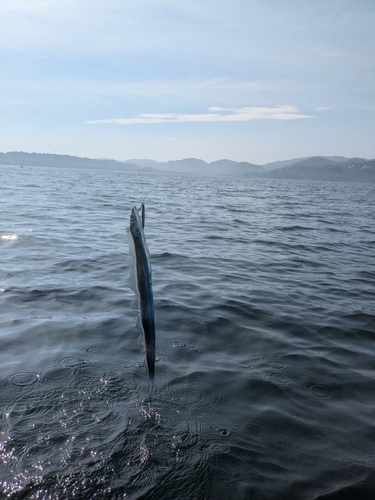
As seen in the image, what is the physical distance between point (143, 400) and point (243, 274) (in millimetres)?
7044

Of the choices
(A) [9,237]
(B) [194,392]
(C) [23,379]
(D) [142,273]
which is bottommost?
(B) [194,392]

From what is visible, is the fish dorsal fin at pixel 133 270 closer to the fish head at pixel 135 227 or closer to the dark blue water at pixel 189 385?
the fish head at pixel 135 227

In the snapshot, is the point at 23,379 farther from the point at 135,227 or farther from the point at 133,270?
the point at 135,227

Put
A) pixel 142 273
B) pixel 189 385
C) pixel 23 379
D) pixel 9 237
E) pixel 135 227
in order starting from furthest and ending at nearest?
pixel 9 237 → pixel 189 385 → pixel 23 379 → pixel 142 273 → pixel 135 227

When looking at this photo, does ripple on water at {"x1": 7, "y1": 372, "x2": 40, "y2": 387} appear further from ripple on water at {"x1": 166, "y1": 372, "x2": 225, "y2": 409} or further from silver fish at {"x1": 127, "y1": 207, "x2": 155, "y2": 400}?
silver fish at {"x1": 127, "y1": 207, "x2": 155, "y2": 400}

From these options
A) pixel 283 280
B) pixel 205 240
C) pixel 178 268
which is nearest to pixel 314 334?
pixel 283 280

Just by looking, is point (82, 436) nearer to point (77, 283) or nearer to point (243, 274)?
point (77, 283)

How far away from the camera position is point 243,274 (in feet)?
38.0

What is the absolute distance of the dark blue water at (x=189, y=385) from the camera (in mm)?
3939

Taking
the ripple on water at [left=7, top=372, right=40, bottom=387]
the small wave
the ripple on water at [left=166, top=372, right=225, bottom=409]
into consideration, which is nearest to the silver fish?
the ripple on water at [left=166, top=372, right=225, bottom=409]

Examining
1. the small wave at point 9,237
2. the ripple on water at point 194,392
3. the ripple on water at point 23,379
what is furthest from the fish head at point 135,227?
the small wave at point 9,237

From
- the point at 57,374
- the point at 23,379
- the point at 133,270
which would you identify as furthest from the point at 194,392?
the point at 133,270

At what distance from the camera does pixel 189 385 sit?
219 inches

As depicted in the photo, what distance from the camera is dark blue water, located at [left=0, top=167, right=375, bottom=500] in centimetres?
394
